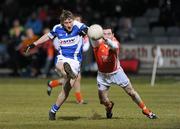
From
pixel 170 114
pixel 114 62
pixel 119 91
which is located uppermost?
pixel 114 62

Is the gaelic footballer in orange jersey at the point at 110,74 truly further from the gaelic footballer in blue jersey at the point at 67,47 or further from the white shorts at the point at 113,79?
the gaelic footballer in blue jersey at the point at 67,47

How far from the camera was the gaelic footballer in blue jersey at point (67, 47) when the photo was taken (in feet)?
56.6

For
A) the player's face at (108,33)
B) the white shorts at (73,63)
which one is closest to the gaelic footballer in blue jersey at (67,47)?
the white shorts at (73,63)

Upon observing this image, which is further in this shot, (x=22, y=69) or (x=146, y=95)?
(x=22, y=69)

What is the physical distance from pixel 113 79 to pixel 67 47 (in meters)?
1.56

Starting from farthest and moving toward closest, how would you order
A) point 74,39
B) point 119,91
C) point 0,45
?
1. point 0,45
2. point 119,91
3. point 74,39

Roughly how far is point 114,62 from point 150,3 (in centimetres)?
2381

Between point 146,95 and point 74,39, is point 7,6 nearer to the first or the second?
point 146,95

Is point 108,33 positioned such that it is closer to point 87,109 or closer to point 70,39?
point 70,39

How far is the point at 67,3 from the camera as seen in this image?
40.1m

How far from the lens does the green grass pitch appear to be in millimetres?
16172

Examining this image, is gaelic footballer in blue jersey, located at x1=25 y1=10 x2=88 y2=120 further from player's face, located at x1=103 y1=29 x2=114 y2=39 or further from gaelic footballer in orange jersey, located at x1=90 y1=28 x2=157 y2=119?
player's face, located at x1=103 y1=29 x2=114 y2=39

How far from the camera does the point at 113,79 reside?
17297 mm

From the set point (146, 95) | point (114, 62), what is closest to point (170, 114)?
point (114, 62)
